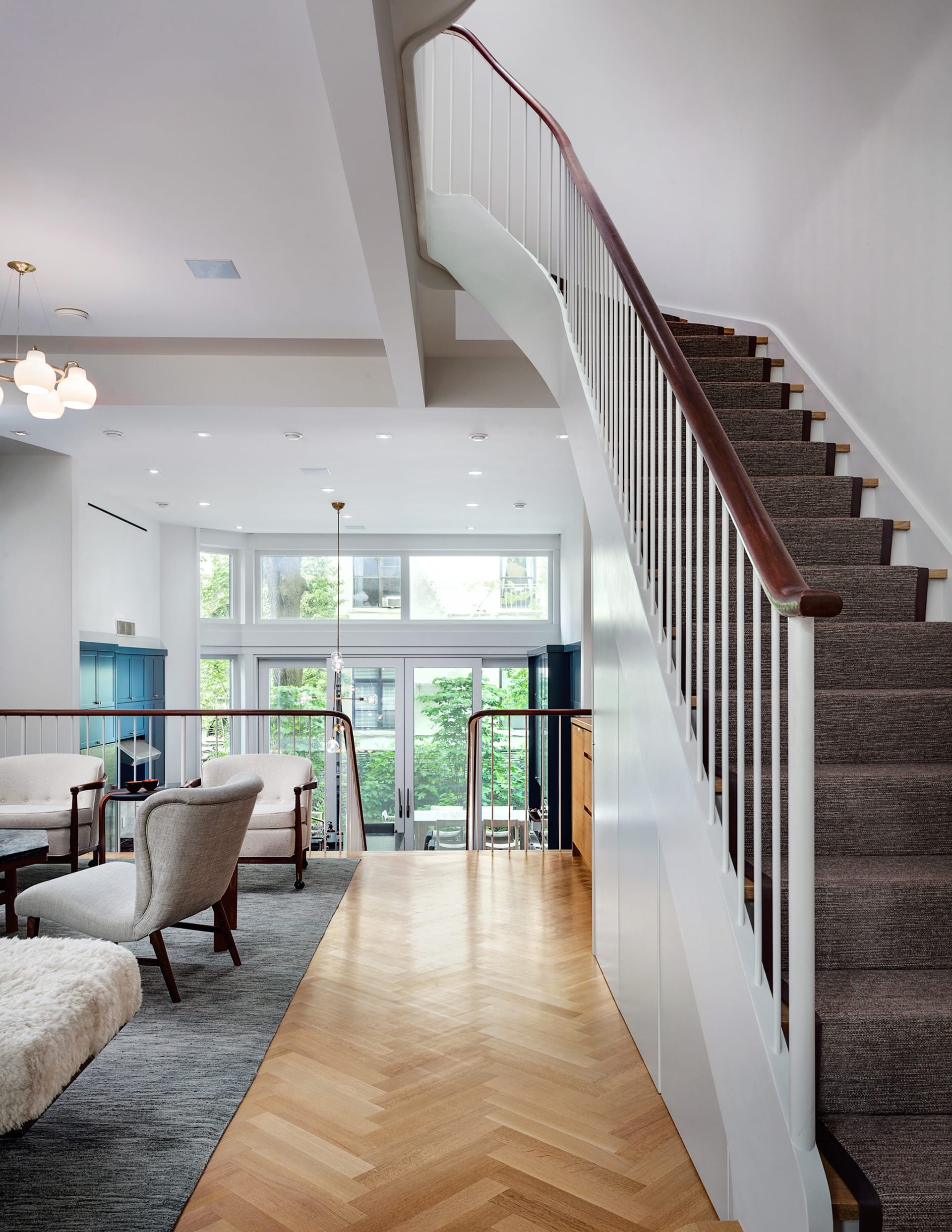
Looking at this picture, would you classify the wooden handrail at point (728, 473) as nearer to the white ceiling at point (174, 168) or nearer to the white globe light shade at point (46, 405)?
the white ceiling at point (174, 168)

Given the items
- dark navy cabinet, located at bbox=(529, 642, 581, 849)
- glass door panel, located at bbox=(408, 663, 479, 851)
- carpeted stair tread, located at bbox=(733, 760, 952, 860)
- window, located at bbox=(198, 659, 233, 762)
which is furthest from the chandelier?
glass door panel, located at bbox=(408, 663, 479, 851)

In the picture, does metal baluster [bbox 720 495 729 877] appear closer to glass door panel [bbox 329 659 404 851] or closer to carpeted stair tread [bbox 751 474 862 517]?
carpeted stair tread [bbox 751 474 862 517]

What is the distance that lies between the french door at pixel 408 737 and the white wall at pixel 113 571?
189 centimetres

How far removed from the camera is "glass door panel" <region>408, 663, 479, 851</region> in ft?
38.0

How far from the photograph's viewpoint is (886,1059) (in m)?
1.75

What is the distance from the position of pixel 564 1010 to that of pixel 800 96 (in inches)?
163

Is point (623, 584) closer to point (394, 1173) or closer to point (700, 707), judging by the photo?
point (700, 707)

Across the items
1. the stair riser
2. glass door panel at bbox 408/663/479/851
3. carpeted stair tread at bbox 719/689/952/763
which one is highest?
carpeted stair tread at bbox 719/689/952/763

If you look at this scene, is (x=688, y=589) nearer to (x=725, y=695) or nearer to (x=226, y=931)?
(x=725, y=695)

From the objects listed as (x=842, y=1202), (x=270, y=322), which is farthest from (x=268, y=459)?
(x=842, y=1202)

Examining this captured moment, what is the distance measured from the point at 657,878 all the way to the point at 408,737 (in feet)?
29.7

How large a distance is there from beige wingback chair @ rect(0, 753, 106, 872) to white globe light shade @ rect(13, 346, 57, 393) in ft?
7.78

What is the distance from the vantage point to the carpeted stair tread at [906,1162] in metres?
1.49

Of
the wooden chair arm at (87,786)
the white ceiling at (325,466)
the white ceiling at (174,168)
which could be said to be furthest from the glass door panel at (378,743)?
the white ceiling at (174,168)
